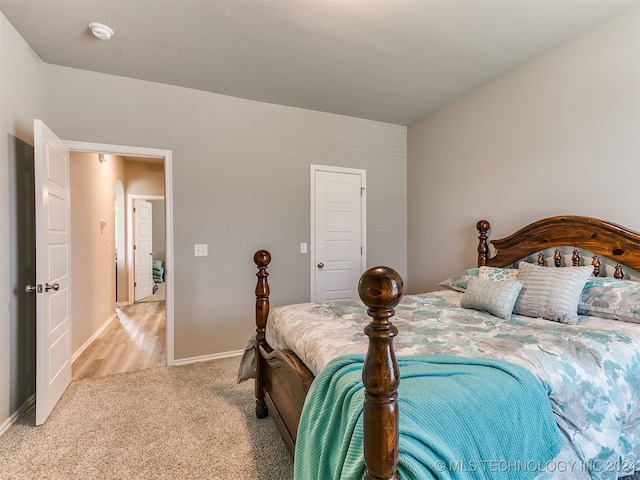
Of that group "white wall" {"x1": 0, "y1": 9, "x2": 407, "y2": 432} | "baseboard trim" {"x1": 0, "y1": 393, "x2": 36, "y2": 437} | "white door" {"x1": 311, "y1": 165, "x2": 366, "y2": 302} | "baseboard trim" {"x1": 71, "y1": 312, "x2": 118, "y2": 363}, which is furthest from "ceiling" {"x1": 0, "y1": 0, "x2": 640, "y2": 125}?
"baseboard trim" {"x1": 71, "y1": 312, "x2": 118, "y2": 363}

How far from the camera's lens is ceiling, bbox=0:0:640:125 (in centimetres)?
208

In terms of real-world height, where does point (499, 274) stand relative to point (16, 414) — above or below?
above

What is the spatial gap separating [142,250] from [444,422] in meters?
6.75

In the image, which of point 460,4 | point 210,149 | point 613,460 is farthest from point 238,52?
point 613,460

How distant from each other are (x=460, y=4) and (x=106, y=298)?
5.25 metres

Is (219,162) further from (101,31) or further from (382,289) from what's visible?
(382,289)

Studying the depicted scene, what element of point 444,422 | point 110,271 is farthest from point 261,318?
point 110,271

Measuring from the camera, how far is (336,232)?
3.92m

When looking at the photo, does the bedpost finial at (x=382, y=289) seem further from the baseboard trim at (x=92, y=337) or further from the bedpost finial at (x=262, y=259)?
the baseboard trim at (x=92, y=337)

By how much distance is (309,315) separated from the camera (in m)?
2.01

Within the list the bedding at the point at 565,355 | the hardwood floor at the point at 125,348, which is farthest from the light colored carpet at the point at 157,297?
the bedding at the point at 565,355

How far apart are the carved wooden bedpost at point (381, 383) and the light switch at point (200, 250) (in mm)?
2813

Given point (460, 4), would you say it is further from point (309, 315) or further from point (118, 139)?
point (118, 139)

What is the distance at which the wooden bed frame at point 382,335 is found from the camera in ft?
2.46
